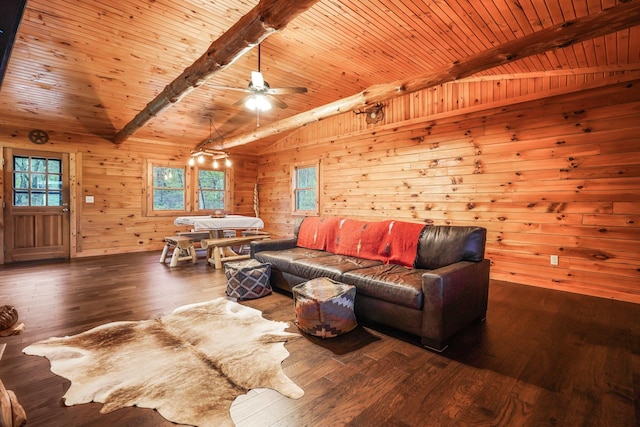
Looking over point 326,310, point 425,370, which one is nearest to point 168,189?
point 326,310

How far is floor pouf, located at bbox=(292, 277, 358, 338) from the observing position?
2301 millimetres


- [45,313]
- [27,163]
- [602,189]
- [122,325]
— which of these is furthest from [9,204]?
[602,189]

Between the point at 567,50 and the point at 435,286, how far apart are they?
9.99 ft

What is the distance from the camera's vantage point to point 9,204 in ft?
17.4

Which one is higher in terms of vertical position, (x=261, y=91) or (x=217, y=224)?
(x=261, y=91)

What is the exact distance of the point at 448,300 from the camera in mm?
2184

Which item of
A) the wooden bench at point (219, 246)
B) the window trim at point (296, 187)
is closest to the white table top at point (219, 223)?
the wooden bench at point (219, 246)

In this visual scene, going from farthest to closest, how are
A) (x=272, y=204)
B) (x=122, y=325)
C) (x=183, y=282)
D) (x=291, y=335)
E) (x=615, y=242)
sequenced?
(x=272, y=204) < (x=183, y=282) < (x=615, y=242) < (x=122, y=325) < (x=291, y=335)

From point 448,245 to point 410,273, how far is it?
46 centimetres

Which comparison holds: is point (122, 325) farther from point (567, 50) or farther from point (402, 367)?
point (567, 50)

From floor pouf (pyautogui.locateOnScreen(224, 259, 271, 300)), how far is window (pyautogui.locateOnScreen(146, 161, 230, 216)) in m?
4.53

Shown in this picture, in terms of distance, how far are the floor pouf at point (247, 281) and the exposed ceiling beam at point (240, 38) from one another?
2185mm

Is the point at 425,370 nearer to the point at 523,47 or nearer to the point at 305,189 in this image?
the point at 523,47

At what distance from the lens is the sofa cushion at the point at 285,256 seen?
3394 mm
